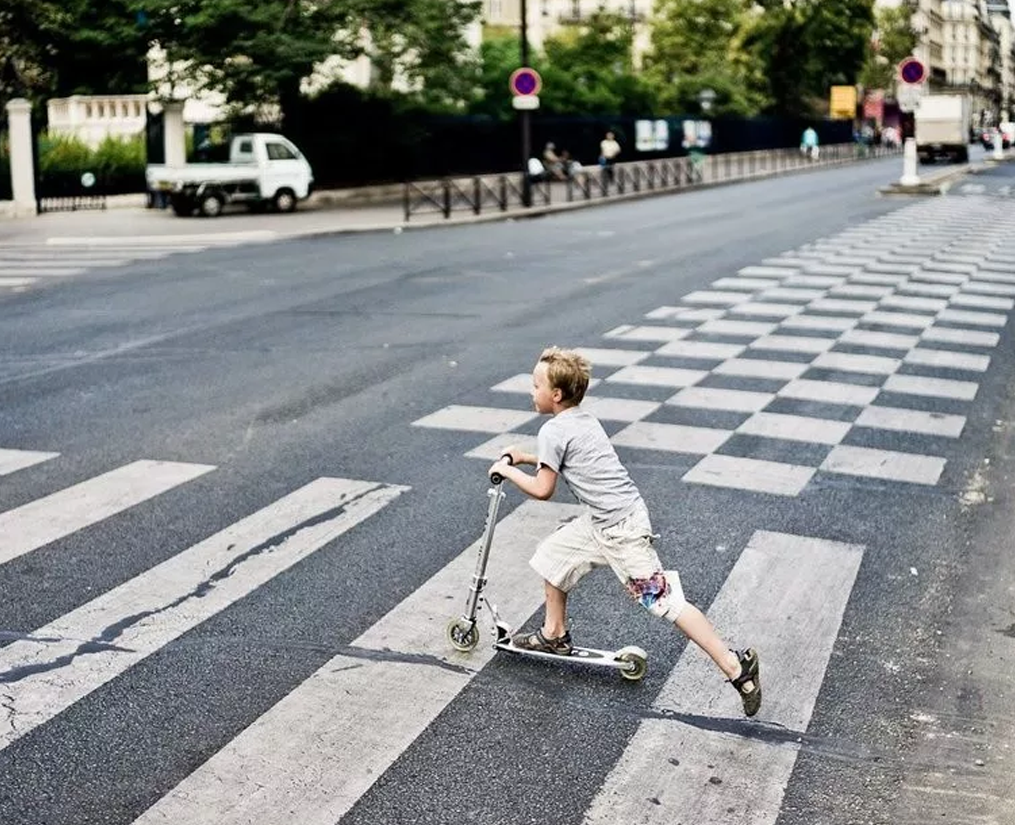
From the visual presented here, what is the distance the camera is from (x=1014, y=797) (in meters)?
4.53

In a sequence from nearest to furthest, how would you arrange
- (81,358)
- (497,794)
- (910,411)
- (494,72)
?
(497,794), (910,411), (81,358), (494,72)

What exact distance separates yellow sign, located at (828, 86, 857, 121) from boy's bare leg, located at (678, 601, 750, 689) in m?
91.7

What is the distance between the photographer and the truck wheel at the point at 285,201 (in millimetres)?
34312

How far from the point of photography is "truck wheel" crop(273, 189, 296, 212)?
113 ft

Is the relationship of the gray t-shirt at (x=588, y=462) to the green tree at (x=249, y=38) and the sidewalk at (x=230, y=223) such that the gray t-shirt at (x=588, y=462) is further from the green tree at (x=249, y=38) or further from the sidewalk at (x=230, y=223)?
the green tree at (x=249, y=38)

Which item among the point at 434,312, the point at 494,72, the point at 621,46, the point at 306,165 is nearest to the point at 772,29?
the point at 621,46

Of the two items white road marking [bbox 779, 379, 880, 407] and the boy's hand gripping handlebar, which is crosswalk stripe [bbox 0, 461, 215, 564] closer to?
the boy's hand gripping handlebar

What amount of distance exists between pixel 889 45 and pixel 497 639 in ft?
367

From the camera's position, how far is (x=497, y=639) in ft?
18.7

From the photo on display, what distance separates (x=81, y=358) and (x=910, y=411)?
727 centimetres

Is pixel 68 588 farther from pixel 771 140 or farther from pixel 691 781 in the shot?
pixel 771 140

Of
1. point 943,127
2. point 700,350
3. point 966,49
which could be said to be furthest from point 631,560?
point 966,49

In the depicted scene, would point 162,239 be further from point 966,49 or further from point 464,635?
point 966,49

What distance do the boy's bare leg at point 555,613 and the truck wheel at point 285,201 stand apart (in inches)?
1173
